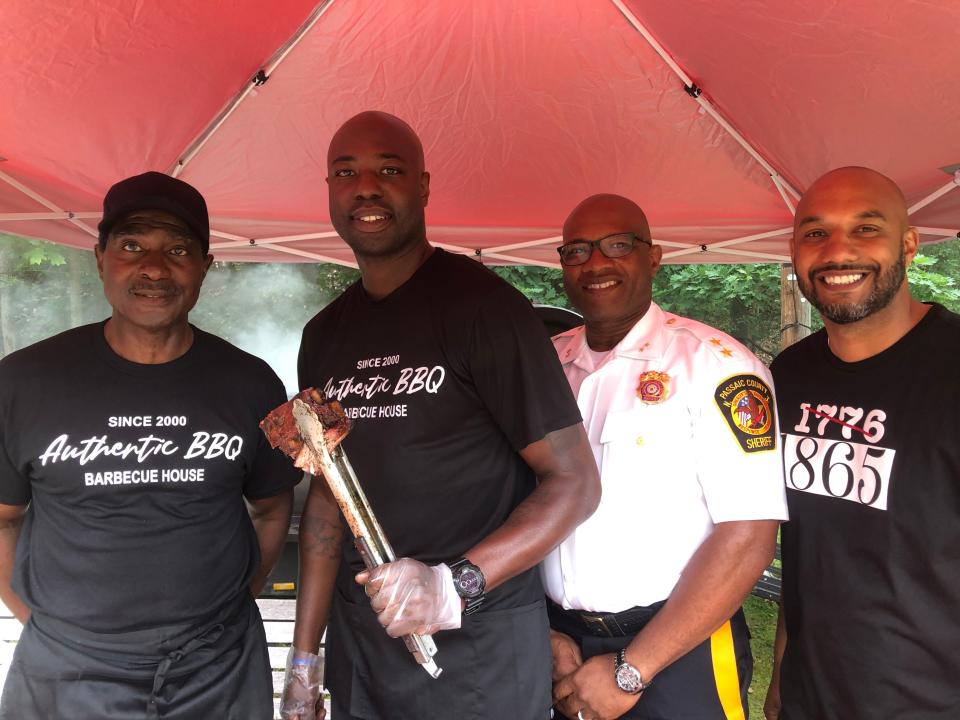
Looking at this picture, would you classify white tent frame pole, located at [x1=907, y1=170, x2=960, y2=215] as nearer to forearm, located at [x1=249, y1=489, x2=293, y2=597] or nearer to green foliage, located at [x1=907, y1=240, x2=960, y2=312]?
forearm, located at [x1=249, y1=489, x2=293, y2=597]

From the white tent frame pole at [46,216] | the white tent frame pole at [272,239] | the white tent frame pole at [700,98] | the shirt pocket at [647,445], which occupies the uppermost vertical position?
the white tent frame pole at [272,239]

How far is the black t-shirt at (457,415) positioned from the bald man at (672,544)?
0.28 meters

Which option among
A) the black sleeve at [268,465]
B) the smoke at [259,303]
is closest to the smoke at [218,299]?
the smoke at [259,303]

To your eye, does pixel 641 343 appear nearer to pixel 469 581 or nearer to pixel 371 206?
pixel 371 206

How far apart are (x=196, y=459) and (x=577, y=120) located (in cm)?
241

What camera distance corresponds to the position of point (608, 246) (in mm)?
2387

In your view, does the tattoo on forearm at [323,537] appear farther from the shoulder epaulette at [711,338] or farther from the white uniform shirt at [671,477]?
the shoulder epaulette at [711,338]

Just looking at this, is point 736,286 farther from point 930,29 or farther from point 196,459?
point 196,459

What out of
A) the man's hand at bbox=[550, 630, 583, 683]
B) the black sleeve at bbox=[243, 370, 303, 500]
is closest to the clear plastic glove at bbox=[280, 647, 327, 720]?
the black sleeve at bbox=[243, 370, 303, 500]

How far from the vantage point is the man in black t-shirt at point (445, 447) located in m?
1.65

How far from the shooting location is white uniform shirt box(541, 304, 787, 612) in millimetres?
1975

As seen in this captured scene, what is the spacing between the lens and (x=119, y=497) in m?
1.93

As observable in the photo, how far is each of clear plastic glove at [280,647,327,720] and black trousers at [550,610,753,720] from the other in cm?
83

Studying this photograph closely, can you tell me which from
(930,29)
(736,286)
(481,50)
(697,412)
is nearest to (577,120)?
(481,50)
